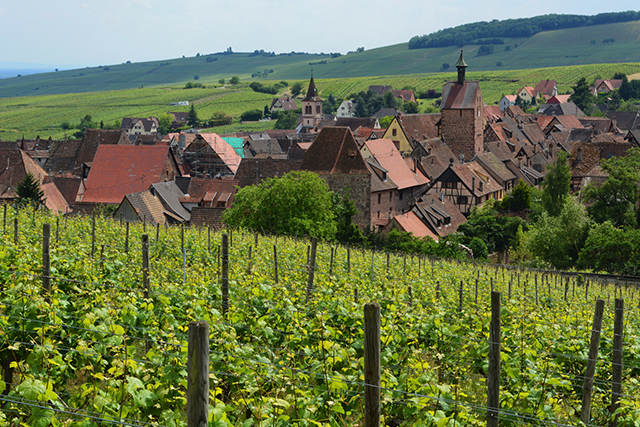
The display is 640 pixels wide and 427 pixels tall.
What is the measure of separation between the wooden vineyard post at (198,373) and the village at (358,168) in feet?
68.1

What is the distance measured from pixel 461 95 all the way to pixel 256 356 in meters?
69.5

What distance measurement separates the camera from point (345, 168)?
42.9 meters

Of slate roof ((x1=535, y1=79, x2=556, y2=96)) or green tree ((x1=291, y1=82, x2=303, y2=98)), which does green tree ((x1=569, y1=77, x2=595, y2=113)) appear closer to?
slate roof ((x1=535, y1=79, x2=556, y2=96))

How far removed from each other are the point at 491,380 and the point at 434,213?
42013mm

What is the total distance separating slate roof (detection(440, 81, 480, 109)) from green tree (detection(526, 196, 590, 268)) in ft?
103

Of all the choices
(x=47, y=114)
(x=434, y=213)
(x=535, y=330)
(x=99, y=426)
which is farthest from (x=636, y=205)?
(x=47, y=114)

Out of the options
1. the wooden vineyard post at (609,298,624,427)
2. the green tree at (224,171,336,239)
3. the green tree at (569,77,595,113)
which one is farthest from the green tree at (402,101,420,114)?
the wooden vineyard post at (609,298,624,427)

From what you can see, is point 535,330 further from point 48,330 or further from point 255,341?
point 48,330

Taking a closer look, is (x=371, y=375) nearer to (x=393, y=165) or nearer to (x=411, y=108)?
(x=393, y=165)

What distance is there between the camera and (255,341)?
307 inches

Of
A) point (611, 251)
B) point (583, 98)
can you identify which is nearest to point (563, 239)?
point (611, 251)

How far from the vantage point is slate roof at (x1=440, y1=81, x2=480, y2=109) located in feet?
234

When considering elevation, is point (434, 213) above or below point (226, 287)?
below

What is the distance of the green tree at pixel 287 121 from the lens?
443ft
